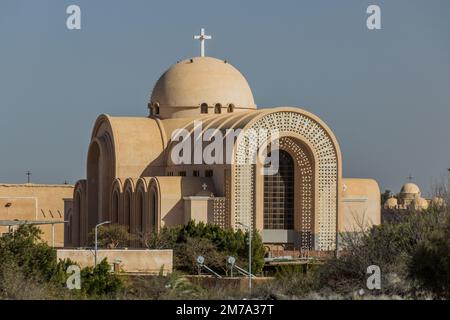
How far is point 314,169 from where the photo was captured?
5684 centimetres

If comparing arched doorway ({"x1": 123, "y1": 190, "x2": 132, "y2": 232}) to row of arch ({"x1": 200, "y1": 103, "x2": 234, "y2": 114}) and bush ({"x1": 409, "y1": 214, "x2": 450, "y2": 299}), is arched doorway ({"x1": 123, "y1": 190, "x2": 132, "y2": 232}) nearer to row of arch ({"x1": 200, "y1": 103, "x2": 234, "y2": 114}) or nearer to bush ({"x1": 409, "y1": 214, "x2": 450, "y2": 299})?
row of arch ({"x1": 200, "y1": 103, "x2": 234, "y2": 114})

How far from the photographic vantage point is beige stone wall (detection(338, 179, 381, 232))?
58531 mm

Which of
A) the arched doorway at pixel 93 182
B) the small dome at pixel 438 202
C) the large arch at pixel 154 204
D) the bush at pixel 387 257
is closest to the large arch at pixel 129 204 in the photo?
the large arch at pixel 154 204

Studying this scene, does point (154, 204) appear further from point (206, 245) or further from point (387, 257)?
point (387, 257)

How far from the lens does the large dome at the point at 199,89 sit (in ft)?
205

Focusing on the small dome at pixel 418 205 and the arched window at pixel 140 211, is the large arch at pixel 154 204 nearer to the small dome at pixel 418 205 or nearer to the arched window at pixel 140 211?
the arched window at pixel 140 211

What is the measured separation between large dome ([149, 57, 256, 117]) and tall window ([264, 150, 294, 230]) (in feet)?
20.6

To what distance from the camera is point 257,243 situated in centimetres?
4984

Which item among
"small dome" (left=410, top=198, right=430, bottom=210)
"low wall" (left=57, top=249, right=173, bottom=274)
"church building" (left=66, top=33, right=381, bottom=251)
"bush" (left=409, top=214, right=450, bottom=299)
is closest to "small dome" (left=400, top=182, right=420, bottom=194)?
"small dome" (left=410, top=198, right=430, bottom=210)

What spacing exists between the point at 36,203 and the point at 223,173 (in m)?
26.6

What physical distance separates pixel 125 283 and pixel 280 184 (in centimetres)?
2476

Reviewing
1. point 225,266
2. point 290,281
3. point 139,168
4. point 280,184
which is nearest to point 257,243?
point 225,266

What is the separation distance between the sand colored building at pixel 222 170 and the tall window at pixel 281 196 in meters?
0.04
